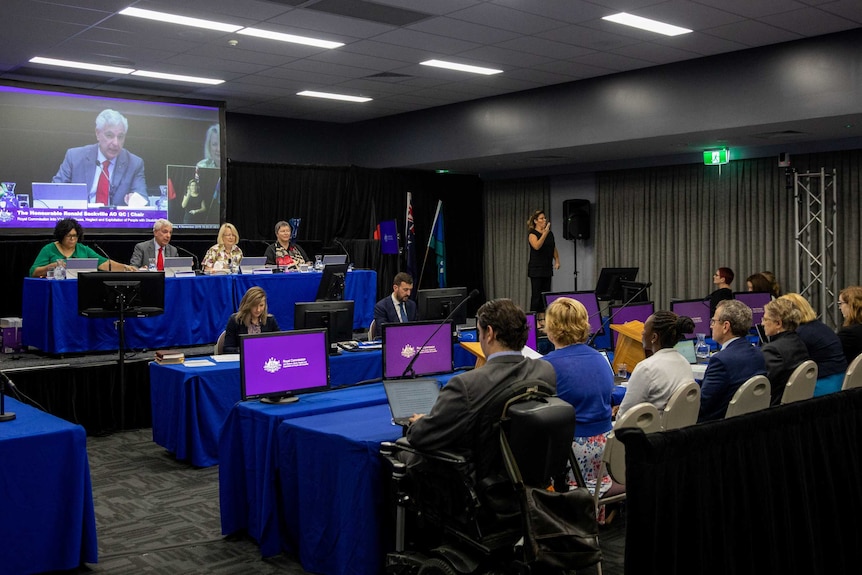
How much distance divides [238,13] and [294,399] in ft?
12.6

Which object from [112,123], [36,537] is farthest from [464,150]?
[36,537]

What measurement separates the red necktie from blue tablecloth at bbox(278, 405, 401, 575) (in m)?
6.96

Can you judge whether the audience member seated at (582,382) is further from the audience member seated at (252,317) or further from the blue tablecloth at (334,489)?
the audience member seated at (252,317)

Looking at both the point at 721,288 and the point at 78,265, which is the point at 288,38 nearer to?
the point at 78,265

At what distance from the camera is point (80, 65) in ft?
29.7

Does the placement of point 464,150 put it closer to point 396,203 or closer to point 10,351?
→ point 396,203

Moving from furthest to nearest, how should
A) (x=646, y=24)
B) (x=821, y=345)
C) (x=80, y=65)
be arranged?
1. (x=80, y=65)
2. (x=646, y=24)
3. (x=821, y=345)

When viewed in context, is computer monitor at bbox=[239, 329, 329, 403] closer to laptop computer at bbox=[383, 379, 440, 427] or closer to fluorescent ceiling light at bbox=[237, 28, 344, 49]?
laptop computer at bbox=[383, 379, 440, 427]

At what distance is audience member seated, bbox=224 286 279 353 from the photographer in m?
5.96

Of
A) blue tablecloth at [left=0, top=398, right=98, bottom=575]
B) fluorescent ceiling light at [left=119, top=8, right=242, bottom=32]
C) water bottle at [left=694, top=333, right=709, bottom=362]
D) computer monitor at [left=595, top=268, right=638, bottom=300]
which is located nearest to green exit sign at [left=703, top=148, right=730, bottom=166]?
computer monitor at [left=595, top=268, right=638, bottom=300]

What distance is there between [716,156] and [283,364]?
8133mm

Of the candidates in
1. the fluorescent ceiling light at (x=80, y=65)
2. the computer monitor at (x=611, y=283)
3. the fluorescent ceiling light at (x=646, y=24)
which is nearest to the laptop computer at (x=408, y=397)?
the fluorescent ceiling light at (x=646, y=24)

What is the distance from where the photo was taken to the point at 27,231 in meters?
9.53

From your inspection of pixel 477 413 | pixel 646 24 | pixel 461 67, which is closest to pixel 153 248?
pixel 461 67
